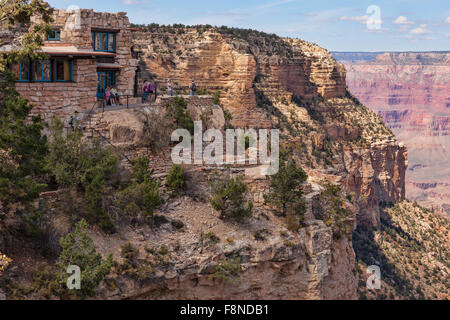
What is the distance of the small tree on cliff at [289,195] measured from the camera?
25.4m

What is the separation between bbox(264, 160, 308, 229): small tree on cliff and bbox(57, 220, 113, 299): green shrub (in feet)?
28.2

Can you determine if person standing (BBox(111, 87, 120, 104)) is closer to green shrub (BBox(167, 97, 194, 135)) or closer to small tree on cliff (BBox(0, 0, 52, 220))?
green shrub (BBox(167, 97, 194, 135))

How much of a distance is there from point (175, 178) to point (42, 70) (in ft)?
23.2

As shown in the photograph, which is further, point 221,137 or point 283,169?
point 221,137

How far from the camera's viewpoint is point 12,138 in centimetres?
2000

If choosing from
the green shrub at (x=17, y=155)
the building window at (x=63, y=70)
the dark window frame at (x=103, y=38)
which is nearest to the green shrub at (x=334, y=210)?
the dark window frame at (x=103, y=38)

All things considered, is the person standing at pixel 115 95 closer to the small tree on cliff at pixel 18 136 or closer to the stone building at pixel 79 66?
the stone building at pixel 79 66

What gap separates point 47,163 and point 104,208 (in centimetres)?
270

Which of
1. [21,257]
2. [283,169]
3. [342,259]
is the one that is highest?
[283,169]

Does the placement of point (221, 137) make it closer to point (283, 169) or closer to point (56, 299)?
point (283, 169)

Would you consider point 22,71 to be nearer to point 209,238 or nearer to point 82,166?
point 82,166

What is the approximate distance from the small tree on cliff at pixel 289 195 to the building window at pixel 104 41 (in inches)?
401
